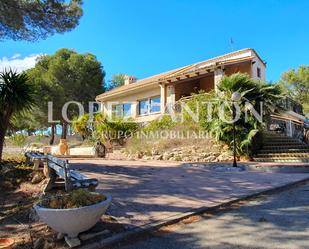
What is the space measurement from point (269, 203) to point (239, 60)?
1340 cm

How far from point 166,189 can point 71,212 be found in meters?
3.74

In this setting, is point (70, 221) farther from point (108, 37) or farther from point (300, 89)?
point (300, 89)

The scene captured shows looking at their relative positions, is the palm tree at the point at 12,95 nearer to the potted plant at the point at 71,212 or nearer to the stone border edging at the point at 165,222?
the potted plant at the point at 71,212

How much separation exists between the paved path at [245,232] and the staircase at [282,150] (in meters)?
7.36

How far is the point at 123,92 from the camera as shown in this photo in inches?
993

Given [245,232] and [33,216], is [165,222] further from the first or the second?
[33,216]

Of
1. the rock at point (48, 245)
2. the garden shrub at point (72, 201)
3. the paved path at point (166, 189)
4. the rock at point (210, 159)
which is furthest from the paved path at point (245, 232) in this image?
the rock at point (210, 159)

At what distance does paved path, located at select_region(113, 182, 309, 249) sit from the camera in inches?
156

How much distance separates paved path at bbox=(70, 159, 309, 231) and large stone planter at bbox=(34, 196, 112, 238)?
0.86 m

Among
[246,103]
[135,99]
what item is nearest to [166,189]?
[246,103]

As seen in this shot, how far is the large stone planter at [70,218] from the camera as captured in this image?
380cm

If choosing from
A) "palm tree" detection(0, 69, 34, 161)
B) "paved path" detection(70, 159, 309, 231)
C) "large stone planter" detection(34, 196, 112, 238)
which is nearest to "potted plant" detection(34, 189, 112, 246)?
"large stone planter" detection(34, 196, 112, 238)

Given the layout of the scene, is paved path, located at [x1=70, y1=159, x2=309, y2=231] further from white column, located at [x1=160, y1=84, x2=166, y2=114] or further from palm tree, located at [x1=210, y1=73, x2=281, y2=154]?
white column, located at [x1=160, y1=84, x2=166, y2=114]

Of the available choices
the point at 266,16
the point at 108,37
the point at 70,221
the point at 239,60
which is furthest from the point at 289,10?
the point at 70,221
